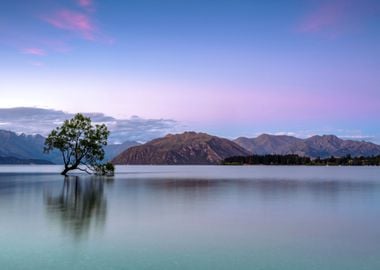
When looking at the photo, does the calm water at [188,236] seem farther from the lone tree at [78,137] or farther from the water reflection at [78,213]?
the lone tree at [78,137]

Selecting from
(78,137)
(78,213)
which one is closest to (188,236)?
(78,213)

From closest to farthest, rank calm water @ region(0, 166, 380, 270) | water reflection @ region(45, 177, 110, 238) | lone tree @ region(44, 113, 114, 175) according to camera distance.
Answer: calm water @ region(0, 166, 380, 270)
water reflection @ region(45, 177, 110, 238)
lone tree @ region(44, 113, 114, 175)

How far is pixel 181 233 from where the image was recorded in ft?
97.5

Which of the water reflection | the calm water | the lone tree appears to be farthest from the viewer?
the lone tree

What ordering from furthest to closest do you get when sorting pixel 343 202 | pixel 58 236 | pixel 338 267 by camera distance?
pixel 343 202, pixel 58 236, pixel 338 267

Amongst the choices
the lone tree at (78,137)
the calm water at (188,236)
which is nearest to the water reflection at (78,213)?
the calm water at (188,236)

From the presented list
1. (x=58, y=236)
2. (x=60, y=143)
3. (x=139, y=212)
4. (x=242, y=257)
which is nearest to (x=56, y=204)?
(x=139, y=212)

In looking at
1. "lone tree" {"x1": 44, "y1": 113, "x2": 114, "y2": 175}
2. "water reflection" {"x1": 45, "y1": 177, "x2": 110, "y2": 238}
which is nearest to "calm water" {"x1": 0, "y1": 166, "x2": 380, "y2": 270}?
"water reflection" {"x1": 45, "y1": 177, "x2": 110, "y2": 238}

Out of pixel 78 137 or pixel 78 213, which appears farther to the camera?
pixel 78 137

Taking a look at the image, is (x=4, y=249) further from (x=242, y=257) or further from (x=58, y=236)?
(x=242, y=257)

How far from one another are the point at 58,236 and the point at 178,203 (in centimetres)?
2325

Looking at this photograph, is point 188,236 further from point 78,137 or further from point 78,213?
point 78,137

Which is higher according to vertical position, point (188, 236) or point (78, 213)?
point (188, 236)

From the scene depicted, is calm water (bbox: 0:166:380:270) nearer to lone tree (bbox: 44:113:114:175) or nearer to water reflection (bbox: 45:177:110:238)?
water reflection (bbox: 45:177:110:238)
